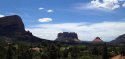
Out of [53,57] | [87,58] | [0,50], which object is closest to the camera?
[0,50]

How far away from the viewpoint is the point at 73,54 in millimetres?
162625

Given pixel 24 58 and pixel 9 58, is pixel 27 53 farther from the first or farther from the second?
pixel 9 58

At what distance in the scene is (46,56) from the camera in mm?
129125

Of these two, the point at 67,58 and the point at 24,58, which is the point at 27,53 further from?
the point at 67,58

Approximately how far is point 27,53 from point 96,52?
5120 centimetres

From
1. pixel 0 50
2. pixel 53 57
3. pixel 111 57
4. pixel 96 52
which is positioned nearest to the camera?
pixel 0 50

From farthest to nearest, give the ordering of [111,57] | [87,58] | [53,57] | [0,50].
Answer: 1. [111,57]
2. [87,58]
3. [53,57]
4. [0,50]

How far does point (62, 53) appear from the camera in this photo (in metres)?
160

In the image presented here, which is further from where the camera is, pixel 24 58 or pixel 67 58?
pixel 67 58

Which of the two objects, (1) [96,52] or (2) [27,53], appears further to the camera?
(1) [96,52]

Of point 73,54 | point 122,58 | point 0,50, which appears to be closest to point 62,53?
point 73,54

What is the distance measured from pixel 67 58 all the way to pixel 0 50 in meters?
44.9

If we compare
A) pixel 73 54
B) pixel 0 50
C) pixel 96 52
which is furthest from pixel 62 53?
pixel 0 50

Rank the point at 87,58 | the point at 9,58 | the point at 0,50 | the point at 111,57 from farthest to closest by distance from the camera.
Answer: the point at 111,57, the point at 87,58, the point at 0,50, the point at 9,58
